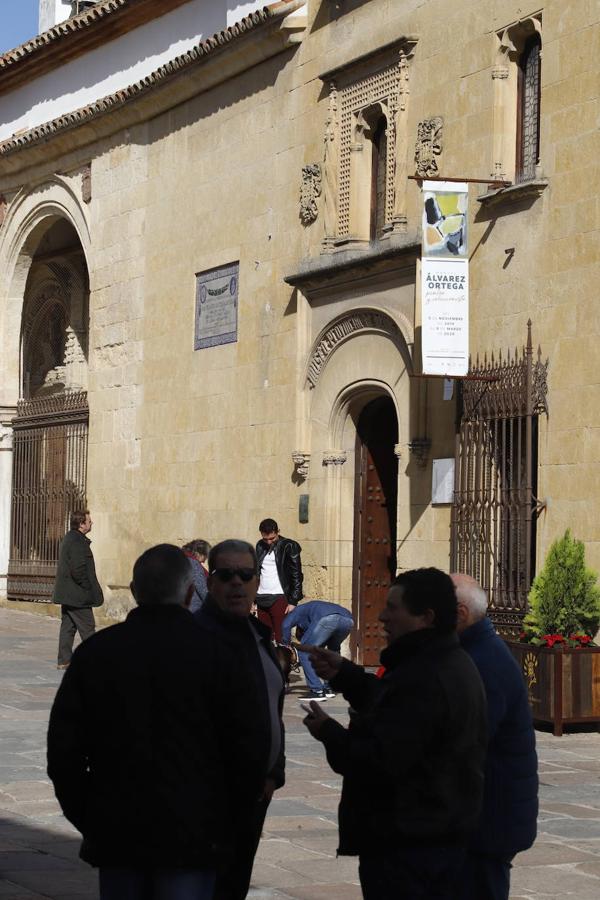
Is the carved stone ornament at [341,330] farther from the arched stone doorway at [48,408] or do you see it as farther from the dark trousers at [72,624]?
the arched stone doorway at [48,408]

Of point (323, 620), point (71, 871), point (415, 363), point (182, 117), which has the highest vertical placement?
point (182, 117)

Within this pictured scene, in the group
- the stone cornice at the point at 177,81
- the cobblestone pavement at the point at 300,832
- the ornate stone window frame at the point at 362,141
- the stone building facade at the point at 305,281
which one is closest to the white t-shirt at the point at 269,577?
the cobblestone pavement at the point at 300,832

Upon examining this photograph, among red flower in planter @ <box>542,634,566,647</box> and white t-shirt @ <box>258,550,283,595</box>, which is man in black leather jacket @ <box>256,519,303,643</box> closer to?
white t-shirt @ <box>258,550,283,595</box>

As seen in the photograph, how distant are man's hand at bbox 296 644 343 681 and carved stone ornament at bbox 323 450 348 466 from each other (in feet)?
42.1

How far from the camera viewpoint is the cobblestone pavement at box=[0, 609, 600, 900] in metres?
7.05

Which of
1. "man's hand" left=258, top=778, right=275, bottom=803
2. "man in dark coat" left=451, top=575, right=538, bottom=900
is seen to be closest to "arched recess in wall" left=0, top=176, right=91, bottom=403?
"man's hand" left=258, top=778, right=275, bottom=803

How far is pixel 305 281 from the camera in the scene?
1773 cm

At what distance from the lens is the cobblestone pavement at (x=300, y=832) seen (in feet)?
23.1

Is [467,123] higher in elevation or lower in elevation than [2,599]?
higher

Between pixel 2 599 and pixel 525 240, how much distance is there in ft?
Result: 47.2

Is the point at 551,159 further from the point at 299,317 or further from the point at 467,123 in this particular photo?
the point at 299,317

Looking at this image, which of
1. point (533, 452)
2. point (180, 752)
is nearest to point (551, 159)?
point (533, 452)

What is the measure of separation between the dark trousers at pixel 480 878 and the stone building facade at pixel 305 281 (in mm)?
8779

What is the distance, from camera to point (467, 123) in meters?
15.3
